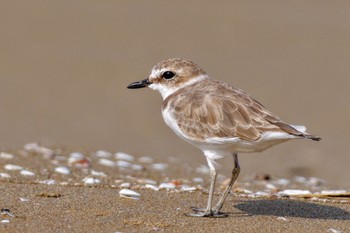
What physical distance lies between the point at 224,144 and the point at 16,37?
8908 millimetres

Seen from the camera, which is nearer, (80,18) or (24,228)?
(24,228)

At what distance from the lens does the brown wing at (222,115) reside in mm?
5699

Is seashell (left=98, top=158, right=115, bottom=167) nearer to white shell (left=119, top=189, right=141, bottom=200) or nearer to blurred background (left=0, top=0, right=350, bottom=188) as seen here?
blurred background (left=0, top=0, right=350, bottom=188)

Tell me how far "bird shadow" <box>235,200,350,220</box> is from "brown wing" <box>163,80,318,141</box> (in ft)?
2.39

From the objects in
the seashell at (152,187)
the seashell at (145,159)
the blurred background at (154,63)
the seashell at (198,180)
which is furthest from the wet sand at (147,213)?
the blurred background at (154,63)

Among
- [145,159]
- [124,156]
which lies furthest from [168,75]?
[145,159]

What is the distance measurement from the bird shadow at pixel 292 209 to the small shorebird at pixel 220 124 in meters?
0.35

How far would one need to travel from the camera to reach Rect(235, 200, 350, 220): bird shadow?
19.8 feet

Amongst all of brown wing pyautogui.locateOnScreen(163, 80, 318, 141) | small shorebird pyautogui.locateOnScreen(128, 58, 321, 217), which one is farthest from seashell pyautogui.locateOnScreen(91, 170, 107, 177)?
brown wing pyautogui.locateOnScreen(163, 80, 318, 141)

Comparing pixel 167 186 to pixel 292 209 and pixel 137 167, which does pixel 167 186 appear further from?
pixel 137 167

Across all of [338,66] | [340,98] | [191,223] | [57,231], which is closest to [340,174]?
[340,98]

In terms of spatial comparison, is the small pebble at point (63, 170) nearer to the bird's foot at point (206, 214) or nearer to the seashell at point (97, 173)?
the seashell at point (97, 173)

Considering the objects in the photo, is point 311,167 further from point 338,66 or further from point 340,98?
point 338,66

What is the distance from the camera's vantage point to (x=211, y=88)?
6168 mm
